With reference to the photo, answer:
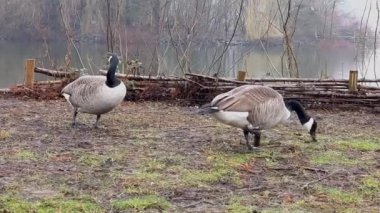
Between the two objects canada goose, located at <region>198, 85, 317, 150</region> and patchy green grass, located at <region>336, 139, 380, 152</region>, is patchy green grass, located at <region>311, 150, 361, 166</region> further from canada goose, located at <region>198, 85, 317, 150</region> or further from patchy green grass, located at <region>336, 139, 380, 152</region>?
canada goose, located at <region>198, 85, 317, 150</region>

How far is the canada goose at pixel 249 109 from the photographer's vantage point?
17.7 ft

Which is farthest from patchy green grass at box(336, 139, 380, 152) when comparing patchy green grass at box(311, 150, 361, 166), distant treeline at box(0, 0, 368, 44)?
distant treeline at box(0, 0, 368, 44)

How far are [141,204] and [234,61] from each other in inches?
397

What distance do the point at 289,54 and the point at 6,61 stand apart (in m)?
13.4

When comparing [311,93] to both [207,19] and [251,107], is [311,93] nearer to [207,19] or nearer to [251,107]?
[251,107]

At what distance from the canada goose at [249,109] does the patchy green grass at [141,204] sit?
1608 millimetres

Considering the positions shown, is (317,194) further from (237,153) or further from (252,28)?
(252,28)

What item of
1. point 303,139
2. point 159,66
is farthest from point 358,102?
point 159,66

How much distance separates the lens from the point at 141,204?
379cm

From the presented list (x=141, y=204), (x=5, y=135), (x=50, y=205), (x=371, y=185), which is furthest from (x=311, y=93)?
(x=50, y=205)

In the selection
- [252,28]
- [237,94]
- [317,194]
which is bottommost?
[317,194]

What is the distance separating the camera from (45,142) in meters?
5.90

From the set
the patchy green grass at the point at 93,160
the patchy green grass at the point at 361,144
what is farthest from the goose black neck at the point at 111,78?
the patchy green grass at the point at 361,144

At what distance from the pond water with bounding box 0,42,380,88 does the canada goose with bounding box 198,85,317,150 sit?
6.17m
